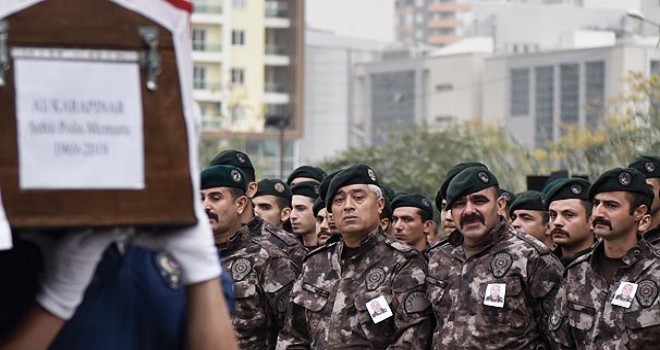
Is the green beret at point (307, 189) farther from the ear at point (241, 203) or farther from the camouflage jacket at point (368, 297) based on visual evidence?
the camouflage jacket at point (368, 297)

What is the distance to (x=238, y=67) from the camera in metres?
104

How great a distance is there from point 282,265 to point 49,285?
6.72 m

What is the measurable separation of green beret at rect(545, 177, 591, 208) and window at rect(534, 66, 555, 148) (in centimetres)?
9964

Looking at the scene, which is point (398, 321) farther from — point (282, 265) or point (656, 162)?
point (656, 162)

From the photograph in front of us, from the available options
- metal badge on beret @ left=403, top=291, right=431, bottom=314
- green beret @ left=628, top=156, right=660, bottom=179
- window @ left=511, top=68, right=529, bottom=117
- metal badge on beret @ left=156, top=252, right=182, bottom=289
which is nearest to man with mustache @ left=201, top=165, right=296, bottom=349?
metal badge on beret @ left=403, top=291, right=431, bottom=314

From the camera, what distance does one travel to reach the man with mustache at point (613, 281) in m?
8.45

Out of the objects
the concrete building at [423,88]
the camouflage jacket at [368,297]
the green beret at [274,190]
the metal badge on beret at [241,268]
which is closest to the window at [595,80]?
the concrete building at [423,88]

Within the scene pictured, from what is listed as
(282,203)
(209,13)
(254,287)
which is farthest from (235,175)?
(209,13)

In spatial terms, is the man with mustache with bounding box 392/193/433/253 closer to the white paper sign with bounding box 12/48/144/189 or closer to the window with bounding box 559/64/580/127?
the white paper sign with bounding box 12/48/144/189

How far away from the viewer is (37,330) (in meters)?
3.45

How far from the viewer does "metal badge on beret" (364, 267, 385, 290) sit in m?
9.18

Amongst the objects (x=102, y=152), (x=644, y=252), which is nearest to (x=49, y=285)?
(x=102, y=152)

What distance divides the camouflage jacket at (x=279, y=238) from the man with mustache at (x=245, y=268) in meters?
0.33

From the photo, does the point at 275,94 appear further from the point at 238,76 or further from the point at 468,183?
the point at 468,183
